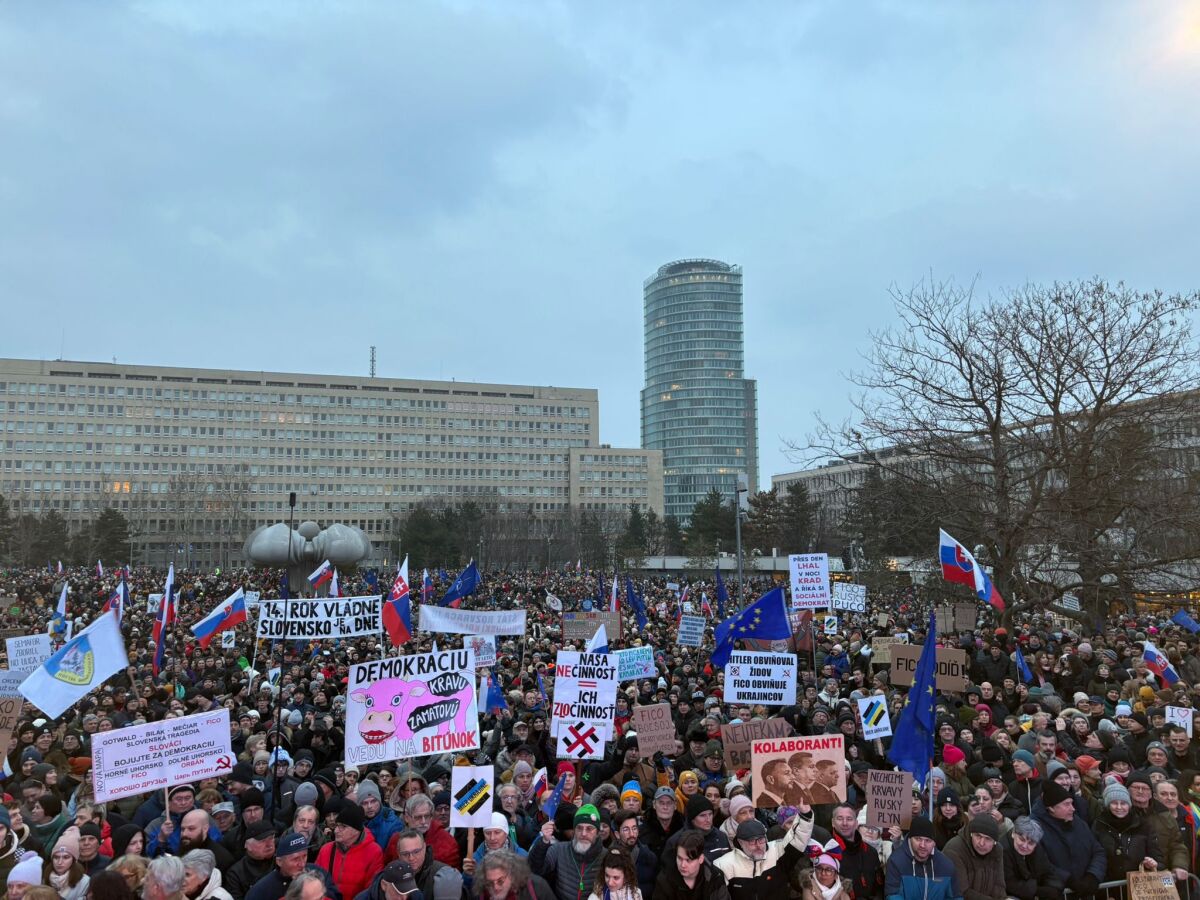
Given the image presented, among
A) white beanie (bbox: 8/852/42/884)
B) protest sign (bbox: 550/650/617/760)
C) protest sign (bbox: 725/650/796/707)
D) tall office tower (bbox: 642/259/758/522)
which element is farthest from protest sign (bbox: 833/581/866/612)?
tall office tower (bbox: 642/259/758/522)

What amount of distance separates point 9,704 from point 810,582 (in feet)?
42.4

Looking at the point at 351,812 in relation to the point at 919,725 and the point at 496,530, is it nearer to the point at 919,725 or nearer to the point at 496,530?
the point at 919,725

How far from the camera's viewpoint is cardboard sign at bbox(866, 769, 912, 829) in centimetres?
718

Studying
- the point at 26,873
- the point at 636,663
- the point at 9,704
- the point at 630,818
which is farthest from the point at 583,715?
the point at 9,704

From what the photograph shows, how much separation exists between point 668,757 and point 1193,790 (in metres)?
5.05

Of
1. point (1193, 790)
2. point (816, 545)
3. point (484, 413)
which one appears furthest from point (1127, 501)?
point (484, 413)

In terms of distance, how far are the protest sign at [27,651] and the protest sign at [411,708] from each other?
26.5 ft

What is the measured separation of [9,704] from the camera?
9.99 m

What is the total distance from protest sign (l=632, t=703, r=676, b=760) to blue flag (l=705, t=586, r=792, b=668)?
3166 mm

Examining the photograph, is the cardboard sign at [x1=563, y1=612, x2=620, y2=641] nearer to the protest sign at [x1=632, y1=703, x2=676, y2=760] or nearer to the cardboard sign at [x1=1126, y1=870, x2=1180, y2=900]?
the protest sign at [x1=632, y1=703, x2=676, y2=760]

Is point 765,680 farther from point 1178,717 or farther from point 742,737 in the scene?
point 1178,717

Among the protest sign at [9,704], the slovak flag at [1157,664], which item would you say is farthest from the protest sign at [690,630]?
the protest sign at [9,704]

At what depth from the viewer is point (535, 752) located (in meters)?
10.7

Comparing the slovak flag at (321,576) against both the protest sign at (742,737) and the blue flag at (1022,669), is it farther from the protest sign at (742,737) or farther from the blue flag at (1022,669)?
the blue flag at (1022,669)
